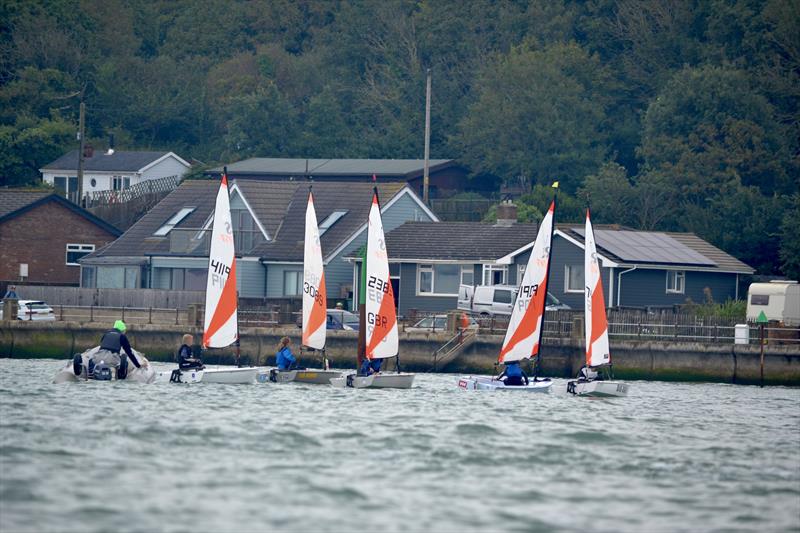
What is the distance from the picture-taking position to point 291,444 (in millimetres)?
28266

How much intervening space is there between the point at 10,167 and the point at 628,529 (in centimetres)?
7828

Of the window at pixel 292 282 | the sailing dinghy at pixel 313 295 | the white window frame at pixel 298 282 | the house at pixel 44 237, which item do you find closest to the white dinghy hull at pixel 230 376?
the sailing dinghy at pixel 313 295

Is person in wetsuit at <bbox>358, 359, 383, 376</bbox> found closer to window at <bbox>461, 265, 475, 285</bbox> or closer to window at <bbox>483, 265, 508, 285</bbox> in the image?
window at <bbox>483, 265, 508, 285</bbox>

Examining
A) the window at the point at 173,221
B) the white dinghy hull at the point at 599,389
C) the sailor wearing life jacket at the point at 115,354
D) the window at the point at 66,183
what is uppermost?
the window at the point at 66,183

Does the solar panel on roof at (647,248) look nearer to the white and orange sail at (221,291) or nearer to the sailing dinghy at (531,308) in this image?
the sailing dinghy at (531,308)

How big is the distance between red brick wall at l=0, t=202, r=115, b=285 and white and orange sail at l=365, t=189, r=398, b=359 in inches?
1367

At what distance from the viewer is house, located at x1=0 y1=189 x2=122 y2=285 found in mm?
72062

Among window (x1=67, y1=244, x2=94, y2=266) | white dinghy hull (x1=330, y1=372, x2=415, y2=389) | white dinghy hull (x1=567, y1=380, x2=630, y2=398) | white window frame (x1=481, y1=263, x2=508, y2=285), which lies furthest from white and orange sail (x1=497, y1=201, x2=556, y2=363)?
window (x1=67, y1=244, x2=94, y2=266)

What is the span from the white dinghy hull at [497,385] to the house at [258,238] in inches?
905

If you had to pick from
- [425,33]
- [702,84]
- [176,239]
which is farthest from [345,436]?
[425,33]

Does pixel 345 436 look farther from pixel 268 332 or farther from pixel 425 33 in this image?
pixel 425 33

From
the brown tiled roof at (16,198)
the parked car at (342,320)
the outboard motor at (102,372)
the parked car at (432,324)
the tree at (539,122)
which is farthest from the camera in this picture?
the tree at (539,122)

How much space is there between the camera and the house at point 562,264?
60281 millimetres

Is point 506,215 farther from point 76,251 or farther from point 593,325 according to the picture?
point 593,325
